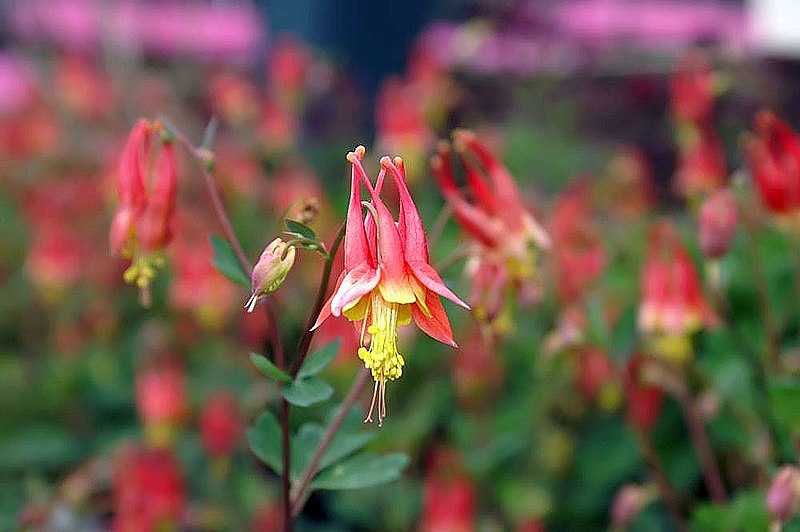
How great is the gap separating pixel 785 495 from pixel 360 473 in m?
Answer: 0.46

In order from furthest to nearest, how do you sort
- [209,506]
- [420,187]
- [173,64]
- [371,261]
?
[173,64]
[420,187]
[209,506]
[371,261]

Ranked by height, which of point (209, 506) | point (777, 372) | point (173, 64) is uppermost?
point (173, 64)

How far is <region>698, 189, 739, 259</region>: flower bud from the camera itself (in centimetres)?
133

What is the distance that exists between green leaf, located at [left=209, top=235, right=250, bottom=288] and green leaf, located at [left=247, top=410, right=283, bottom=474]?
0.13 m

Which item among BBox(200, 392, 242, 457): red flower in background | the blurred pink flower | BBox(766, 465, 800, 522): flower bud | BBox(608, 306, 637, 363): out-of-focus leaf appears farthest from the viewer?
the blurred pink flower

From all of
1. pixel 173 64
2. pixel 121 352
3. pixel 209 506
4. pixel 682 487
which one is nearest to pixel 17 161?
pixel 121 352

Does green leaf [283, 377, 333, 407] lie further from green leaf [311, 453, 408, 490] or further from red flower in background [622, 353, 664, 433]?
red flower in background [622, 353, 664, 433]

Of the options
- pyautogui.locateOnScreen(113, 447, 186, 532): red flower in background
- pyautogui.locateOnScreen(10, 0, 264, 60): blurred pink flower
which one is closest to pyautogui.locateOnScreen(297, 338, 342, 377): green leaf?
pyautogui.locateOnScreen(113, 447, 186, 532): red flower in background

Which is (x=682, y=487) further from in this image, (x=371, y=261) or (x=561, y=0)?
(x=561, y=0)

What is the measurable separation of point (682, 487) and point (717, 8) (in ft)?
14.6

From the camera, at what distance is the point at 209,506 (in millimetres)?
1898

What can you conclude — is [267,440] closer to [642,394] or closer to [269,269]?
[269,269]

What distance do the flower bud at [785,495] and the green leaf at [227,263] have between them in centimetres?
60

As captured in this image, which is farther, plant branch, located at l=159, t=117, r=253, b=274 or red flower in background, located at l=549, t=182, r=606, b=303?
red flower in background, located at l=549, t=182, r=606, b=303
